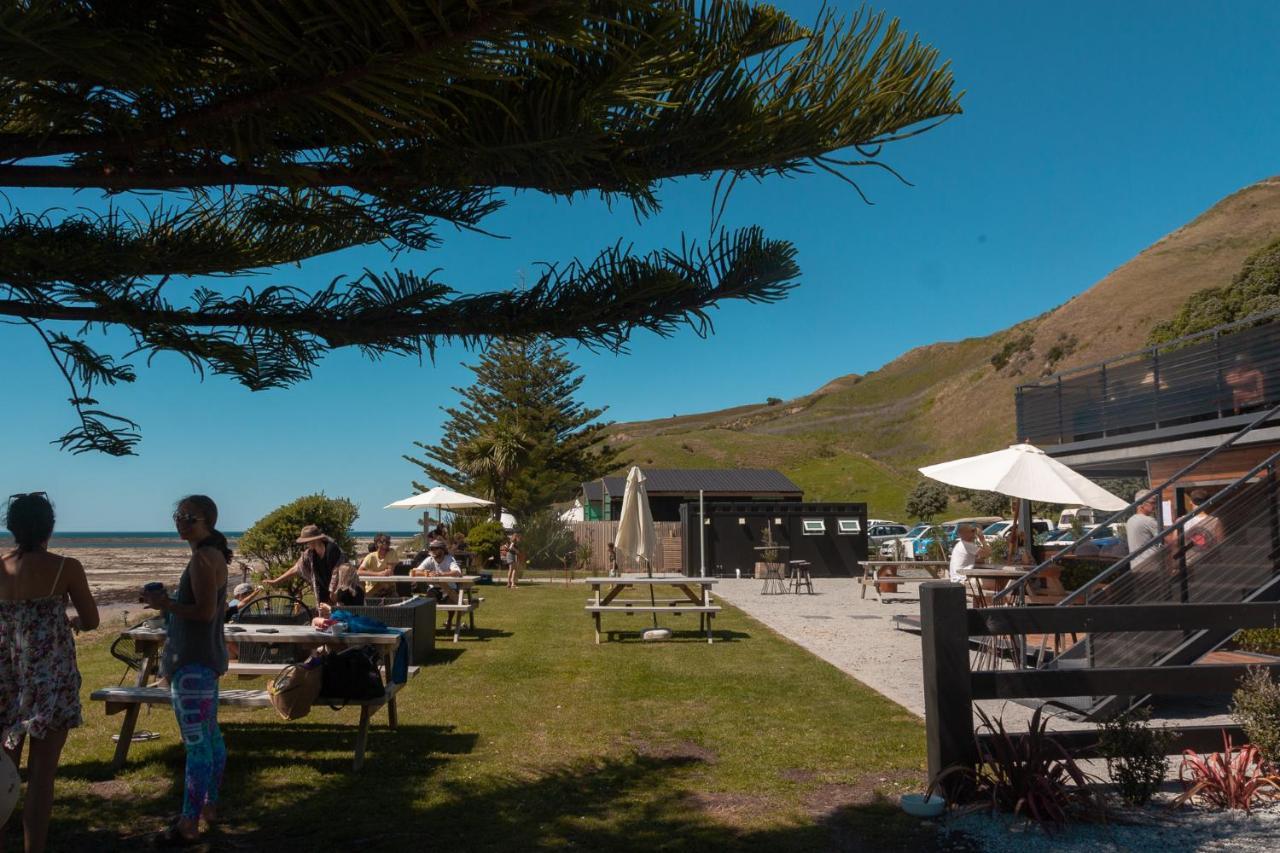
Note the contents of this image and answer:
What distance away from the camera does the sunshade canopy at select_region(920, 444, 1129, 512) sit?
10.4 meters

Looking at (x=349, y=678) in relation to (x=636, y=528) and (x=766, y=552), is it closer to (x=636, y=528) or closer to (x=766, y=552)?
(x=636, y=528)

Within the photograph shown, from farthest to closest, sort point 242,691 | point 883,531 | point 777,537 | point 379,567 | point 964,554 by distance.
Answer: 1. point 883,531
2. point 777,537
3. point 379,567
4. point 964,554
5. point 242,691

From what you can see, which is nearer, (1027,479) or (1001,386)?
(1027,479)

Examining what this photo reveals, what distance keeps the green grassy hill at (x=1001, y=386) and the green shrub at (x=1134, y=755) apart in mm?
57571

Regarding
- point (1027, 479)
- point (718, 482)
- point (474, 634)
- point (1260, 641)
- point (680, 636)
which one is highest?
point (718, 482)

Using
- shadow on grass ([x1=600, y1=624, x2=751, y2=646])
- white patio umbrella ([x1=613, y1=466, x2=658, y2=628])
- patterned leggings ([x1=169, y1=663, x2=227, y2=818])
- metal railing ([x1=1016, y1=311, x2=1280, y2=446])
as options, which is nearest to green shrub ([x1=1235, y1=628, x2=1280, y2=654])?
metal railing ([x1=1016, y1=311, x2=1280, y2=446])

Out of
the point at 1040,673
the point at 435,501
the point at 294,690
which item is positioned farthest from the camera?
the point at 435,501

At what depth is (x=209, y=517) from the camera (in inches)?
163

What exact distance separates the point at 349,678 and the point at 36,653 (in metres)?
2.12

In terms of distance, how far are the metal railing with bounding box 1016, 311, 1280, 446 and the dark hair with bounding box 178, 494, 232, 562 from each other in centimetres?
1144

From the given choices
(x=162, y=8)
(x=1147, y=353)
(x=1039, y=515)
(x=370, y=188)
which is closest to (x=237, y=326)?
(x=370, y=188)

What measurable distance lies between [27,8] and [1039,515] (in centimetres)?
4653

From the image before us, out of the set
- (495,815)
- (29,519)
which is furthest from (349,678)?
(29,519)

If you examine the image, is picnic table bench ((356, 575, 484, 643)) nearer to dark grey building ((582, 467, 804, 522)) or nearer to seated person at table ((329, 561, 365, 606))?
seated person at table ((329, 561, 365, 606))
